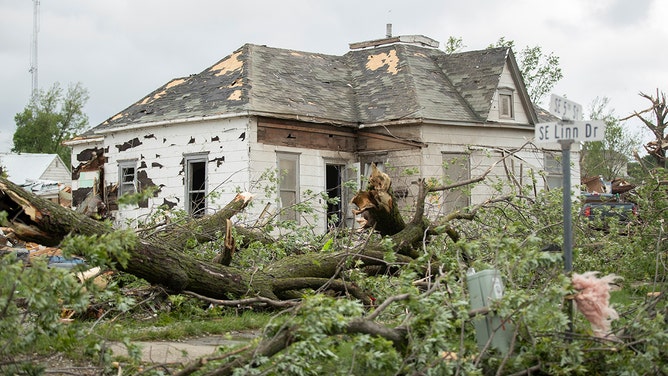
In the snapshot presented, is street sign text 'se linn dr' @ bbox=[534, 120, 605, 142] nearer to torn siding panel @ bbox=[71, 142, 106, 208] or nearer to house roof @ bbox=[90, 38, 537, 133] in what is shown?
house roof @ bbox=[90, 38, 537, 133]

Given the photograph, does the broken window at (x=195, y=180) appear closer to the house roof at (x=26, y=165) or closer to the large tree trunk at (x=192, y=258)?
the large tree trunk at (x=192, y=258)

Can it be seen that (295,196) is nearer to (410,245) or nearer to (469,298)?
(410,245)

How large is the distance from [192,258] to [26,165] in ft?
131

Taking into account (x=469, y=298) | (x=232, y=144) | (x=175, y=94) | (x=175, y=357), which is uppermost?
(x=175, y=94)

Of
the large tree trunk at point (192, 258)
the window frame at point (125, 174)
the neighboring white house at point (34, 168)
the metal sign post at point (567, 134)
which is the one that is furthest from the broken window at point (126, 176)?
the neighboring white house at point (34, 168)

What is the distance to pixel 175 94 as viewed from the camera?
20094 millimetres

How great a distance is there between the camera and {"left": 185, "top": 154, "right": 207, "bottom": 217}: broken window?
1855cm

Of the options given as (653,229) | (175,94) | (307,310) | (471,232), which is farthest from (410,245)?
(175,94)

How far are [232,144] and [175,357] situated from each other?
449 inches

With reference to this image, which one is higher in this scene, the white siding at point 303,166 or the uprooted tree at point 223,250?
the white siding at point 303,166

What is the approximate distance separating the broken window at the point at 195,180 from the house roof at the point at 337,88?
92 cm

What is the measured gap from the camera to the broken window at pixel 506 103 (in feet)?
67.1

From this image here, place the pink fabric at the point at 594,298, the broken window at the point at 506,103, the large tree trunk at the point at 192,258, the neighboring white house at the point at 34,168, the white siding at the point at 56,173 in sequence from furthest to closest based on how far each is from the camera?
the white siding at the point at 56,173 → the neighboring white house at the point at 34,168 → the broken window at the point at 506,103 → the large tree trunk at the point at 192,258 → the pink fabric at the point at 594,298

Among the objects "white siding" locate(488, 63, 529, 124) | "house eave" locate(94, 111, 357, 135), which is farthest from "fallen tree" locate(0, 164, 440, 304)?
"white siding" locate(488, 63, 529, 124)
